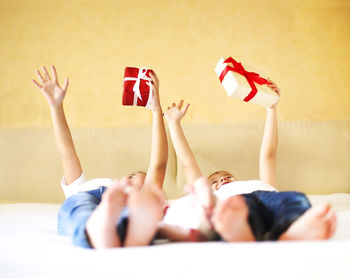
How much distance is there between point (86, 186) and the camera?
4.27 ft

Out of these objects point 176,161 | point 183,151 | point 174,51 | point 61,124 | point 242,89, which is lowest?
point 176,161

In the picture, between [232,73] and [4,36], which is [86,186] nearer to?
[232,73]

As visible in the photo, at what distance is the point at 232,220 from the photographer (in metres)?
0.61

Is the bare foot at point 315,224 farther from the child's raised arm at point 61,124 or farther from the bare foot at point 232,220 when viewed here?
the child's raised arm at point 61,124

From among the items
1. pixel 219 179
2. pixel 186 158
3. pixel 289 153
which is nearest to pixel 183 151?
pixel 186 158

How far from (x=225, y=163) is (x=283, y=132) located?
0.36 meters

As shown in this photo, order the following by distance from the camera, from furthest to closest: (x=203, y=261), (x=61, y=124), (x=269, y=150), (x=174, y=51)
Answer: (x=174, y=51) < (x=269, y=150) < (x=61, y=124) < (x=203, y=261)

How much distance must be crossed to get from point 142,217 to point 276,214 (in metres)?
0.30

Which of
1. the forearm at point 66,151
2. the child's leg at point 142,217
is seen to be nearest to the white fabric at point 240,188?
the child's leg at point 142,217

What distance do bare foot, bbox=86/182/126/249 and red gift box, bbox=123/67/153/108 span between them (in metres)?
0.77

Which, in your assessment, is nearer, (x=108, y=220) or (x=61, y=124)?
(x=108, y=220)

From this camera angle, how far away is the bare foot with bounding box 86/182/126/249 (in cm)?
62

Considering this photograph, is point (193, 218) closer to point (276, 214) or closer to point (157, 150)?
point (276, 214)

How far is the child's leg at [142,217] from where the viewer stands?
616mm
